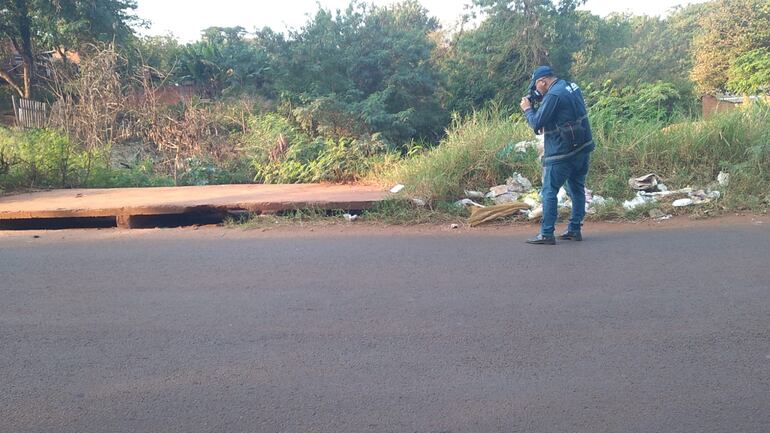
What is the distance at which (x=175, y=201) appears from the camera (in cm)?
814

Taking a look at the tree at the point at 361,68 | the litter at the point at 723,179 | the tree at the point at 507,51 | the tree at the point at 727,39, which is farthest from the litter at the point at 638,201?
the tree at the point at 727,39

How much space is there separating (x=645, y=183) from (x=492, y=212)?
244 cm

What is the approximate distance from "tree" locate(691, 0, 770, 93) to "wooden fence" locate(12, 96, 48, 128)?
789 inches

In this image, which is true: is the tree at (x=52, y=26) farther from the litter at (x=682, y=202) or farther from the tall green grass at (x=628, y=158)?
the litter at (x=682, y=202)

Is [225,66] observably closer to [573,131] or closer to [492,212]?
[492,212]

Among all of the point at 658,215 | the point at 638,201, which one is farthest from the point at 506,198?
the point at 658,215

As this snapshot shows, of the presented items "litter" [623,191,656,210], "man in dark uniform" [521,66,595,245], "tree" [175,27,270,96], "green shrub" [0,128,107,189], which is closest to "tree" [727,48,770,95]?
"litter" [623,191,656,210]

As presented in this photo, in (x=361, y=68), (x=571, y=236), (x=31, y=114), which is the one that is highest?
(x=361, y=68)

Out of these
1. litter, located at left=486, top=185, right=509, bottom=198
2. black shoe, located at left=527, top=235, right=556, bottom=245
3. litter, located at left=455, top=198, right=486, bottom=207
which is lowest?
black shoe, located at left=527, top=235, right=556, bottom=245

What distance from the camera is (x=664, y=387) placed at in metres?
3.01

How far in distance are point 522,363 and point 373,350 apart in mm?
827

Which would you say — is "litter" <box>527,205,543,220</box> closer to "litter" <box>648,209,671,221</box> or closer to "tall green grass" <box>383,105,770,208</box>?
"tall green grass" <box>383,105,770,208</box>

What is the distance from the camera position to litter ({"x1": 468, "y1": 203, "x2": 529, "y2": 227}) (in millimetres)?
7156

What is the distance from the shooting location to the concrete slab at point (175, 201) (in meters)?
7.69
